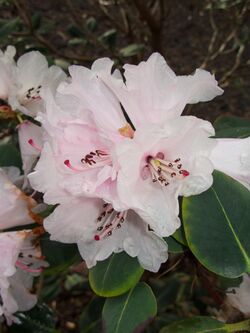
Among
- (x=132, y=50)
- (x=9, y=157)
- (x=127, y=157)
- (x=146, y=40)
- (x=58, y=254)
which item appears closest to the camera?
(x=127, y=157)

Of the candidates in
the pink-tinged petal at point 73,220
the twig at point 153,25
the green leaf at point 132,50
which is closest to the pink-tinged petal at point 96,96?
the pink-tinged petal at point 73,220

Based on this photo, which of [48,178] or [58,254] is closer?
[48,178]

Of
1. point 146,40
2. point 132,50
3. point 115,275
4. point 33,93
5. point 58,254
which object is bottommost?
point 146,40

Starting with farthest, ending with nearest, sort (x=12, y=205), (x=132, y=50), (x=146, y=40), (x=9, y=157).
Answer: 1. (x=146, y=40)
2. (x=132, y=50)
3. (x=9, y=157)
4. (x=12, y=205)

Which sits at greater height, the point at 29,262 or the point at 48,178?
the point at 48,178

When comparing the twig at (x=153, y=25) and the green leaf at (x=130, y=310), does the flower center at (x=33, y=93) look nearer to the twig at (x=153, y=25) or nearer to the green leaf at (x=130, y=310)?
the green leaf at (x=130, y=310)

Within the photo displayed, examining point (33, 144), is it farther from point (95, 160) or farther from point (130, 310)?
point (130, 310)

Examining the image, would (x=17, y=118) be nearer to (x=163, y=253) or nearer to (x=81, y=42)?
(x=163, y=253)

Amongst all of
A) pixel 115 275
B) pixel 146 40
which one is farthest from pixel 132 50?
pixel 115 275
